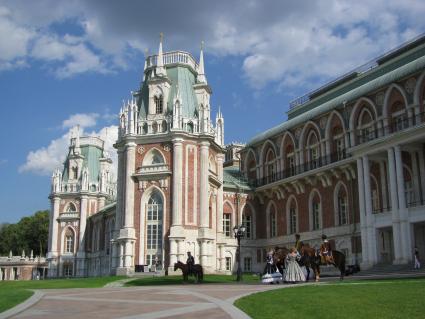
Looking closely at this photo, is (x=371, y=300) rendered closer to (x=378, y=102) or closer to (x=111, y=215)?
(x=378, y=102)

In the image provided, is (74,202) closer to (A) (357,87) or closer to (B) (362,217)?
(A) (357,87)

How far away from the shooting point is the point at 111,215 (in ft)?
210

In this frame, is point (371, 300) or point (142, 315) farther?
point (371, 300)

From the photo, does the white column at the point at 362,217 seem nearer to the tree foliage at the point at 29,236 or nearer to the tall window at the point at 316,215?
the tall window at the point at 316,215

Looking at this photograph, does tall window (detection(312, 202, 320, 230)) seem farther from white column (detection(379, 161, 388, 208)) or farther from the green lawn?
the green lawn

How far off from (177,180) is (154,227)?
437 cm

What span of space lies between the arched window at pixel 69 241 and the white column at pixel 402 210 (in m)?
48.6

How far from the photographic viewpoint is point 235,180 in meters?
53.8

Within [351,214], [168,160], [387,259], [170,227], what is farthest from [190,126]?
[387,259]

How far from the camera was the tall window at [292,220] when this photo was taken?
4850cm

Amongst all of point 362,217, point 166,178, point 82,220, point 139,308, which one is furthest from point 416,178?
point 82,220

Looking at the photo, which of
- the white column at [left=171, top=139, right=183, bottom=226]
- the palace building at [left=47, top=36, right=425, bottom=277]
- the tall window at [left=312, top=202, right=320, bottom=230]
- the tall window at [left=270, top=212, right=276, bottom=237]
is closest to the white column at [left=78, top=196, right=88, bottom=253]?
the palace building at [left=47, top=36, right=425, bottom=277]

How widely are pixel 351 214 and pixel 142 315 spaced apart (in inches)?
1234

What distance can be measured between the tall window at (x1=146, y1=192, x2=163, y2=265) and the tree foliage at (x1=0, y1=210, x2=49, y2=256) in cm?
5327
